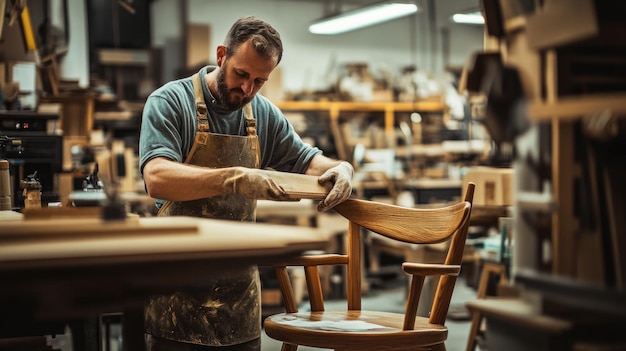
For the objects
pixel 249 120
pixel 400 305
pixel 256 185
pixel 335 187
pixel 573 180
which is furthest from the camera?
pixel 400 305

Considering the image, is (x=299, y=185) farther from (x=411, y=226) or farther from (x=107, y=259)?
(x=107, y=259)

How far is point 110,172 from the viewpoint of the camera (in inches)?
260

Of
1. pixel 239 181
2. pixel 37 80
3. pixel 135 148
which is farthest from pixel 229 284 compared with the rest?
pixel 135 148

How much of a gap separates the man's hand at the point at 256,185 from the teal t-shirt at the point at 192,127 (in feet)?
1.25

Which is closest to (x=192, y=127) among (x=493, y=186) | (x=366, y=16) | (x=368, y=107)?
(x=493, y=186)

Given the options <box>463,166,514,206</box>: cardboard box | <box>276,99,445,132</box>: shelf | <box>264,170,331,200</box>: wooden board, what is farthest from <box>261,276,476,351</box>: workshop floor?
<box>264,170,331,200</box>: wooden board

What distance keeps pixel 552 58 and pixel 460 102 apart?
315 inches

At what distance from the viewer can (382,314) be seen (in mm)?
2984

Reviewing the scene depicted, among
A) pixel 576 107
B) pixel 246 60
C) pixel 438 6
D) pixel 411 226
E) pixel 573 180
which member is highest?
pixel 438 6

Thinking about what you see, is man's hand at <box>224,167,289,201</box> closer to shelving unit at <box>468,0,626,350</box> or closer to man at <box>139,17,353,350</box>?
man at <box>139,17,353,350</box>

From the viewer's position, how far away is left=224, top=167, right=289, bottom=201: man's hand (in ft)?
7.76

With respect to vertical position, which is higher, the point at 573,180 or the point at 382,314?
the point at 573,180

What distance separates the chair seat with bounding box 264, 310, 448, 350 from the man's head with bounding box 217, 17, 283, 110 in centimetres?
87

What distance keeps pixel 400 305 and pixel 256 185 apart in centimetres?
491
